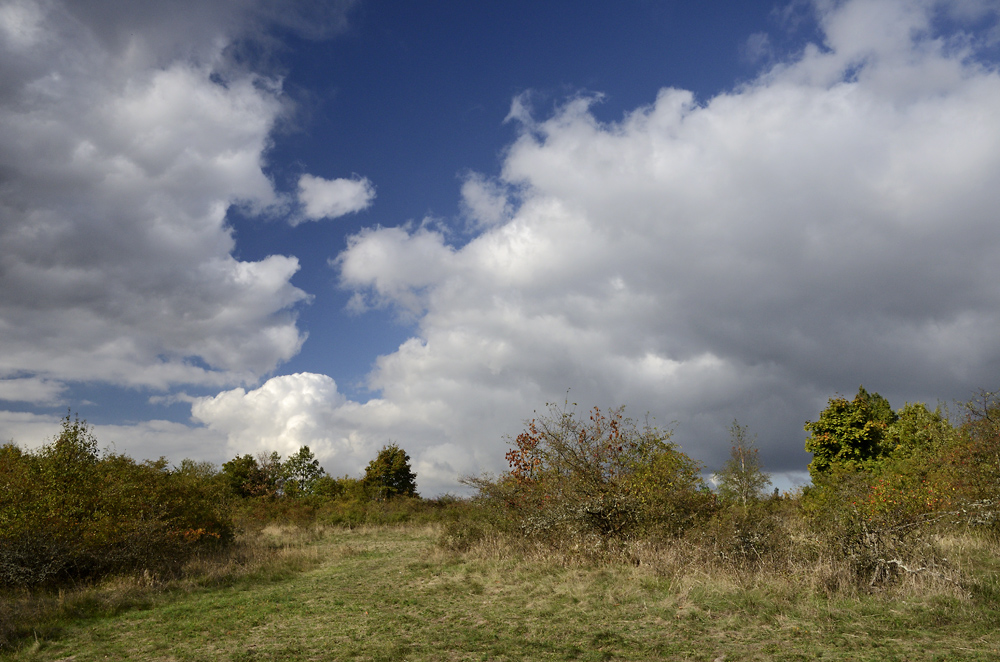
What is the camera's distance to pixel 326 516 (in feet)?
116

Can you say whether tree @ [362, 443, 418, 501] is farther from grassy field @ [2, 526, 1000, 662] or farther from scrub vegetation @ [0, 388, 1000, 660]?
grassy field @ [2, 526, 1000, 662]

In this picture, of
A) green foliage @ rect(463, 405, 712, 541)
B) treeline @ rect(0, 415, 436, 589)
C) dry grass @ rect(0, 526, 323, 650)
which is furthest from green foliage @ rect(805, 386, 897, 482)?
treeline @ rect(0, 415, 436, 589)

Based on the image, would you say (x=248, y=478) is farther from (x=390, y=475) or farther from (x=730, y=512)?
(x=730, y=512)

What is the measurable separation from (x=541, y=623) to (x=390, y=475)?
43222 millimetres

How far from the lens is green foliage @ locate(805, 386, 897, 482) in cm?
2972

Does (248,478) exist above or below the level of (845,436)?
below

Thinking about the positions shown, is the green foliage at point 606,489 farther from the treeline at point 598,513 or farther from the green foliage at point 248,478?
the green foliage at point 248,478

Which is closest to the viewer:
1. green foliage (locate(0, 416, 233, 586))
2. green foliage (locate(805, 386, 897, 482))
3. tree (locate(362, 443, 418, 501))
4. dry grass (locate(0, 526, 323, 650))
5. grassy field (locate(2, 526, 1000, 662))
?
grassy field (locate(2, 526, 1000, 662))

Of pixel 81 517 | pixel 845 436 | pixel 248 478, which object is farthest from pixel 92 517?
pixel 248 478

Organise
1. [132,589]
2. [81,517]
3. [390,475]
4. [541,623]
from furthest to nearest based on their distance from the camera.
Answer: [390,475], [81,517], [132,589], [541,623]

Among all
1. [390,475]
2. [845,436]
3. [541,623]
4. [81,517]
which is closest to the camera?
[541,623]

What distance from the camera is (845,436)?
30172 millimetres

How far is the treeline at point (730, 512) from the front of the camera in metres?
10.3

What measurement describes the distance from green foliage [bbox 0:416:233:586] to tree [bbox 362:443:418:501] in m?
30.5
